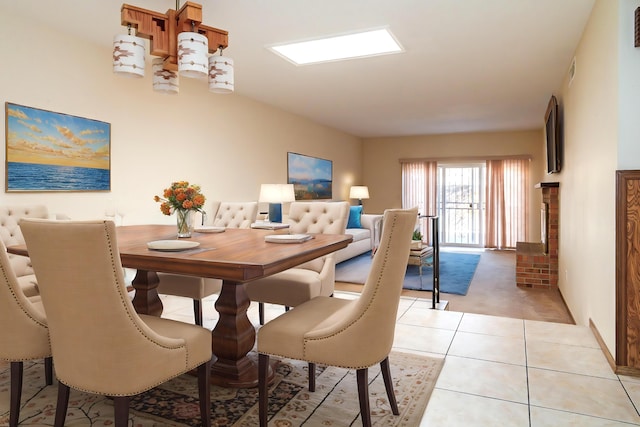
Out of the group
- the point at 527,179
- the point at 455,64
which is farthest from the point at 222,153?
the point at 527,179

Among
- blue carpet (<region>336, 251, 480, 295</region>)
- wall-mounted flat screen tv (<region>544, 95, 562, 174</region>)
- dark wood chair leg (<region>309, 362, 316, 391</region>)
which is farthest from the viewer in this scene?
blue carpet (<region>336, 251, 480, 295</region>)

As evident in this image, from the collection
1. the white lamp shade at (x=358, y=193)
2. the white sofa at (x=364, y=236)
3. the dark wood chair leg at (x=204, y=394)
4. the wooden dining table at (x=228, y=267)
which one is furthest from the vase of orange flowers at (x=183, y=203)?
the white lamp shade at (x=358, y=193)

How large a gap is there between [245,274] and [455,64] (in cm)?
370

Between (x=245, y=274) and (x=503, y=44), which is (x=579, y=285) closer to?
(x=503, y=44)

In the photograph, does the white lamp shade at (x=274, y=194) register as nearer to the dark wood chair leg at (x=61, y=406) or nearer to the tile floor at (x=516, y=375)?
the tile floor at (x=516, y=375)

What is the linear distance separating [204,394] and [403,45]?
326 centimetres

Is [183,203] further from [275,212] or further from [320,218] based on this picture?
[275,212]

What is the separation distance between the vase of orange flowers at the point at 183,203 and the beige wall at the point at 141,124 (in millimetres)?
1556

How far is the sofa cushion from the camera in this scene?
7.16 m

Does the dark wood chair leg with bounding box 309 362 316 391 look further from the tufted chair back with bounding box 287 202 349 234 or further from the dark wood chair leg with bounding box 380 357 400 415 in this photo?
the tufted chair back with bounding box 287 202 349 234

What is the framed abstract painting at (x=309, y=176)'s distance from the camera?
23.0 ft

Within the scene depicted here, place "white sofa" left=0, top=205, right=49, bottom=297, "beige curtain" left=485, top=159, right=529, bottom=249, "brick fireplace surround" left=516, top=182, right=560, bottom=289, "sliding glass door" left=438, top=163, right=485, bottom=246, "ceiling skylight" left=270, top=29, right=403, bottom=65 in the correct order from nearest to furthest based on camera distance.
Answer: "white sofa" left=0, top=205, right=49, bottom=297 < "ceiling skylight" left=270, top=29, right=403, bottom=65 < "brick fireplace surround" left=516, top=182, right=560, bottom=289 < "beige curtain" left=485, top=159, right=529, bottom=249 < "sliding glass door" left=438, top=163, right=485, bottom=246

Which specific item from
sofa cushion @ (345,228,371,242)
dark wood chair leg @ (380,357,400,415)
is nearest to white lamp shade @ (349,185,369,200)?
sofa cushion @ (345,228,371,242)

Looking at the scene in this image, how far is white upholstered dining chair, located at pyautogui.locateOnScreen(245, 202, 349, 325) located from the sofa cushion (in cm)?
402
